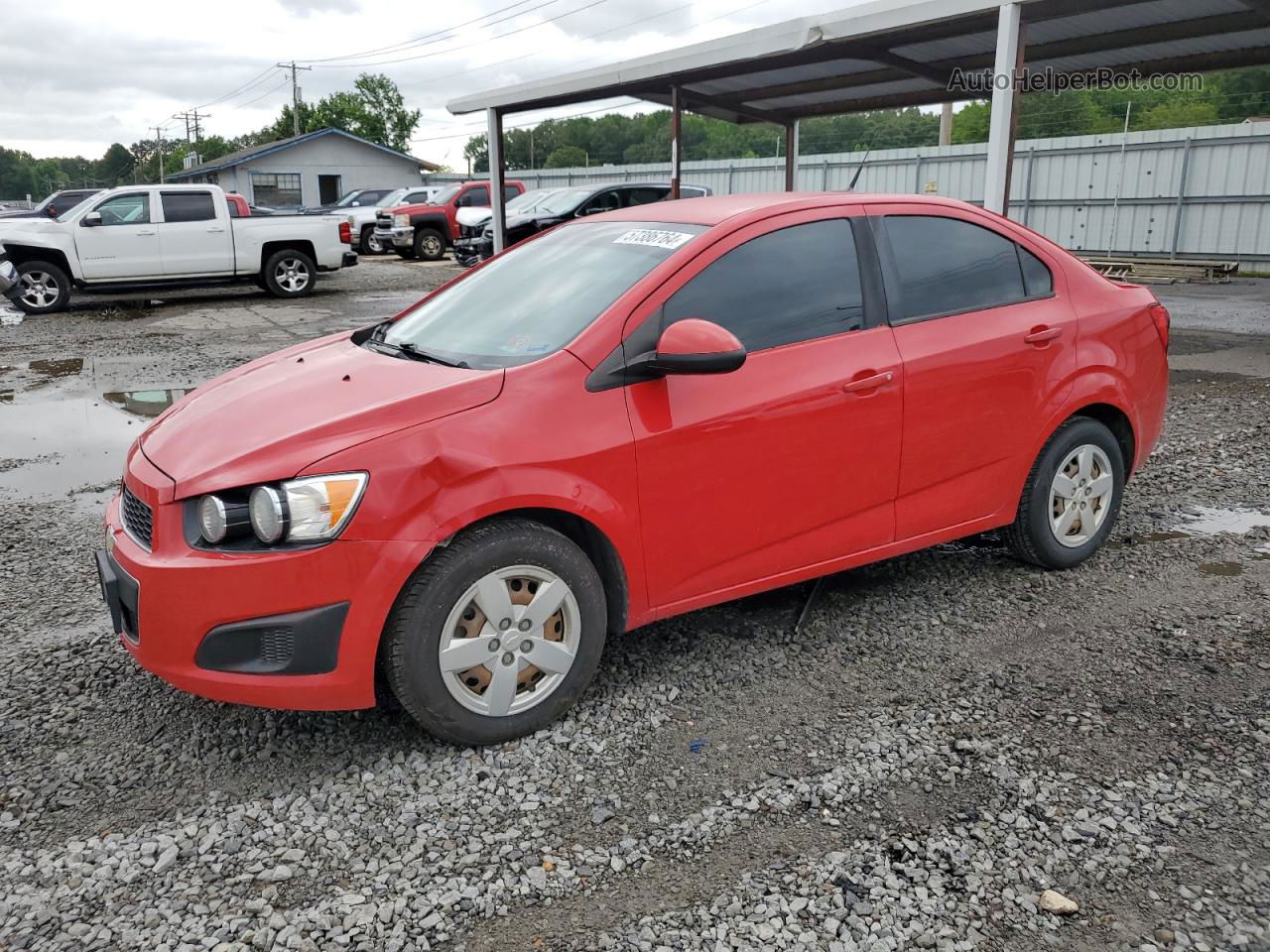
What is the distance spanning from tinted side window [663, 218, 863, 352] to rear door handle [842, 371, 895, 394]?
8.0 inches

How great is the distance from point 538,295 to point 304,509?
1.35 m

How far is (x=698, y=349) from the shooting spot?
3.17m

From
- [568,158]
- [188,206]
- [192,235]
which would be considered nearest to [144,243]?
[192,235]

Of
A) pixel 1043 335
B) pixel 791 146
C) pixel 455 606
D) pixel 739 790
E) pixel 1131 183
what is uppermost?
pixel 791 146

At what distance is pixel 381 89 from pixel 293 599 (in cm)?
10190

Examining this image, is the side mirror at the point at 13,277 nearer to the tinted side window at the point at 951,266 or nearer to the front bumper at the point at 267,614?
the front bumper at the point at 267,614

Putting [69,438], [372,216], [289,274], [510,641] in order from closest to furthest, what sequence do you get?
[510,641] < [69,438] < [289,274] < [372,216]

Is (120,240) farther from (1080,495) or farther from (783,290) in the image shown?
(1080,495)

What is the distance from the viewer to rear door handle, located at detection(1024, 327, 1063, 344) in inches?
165

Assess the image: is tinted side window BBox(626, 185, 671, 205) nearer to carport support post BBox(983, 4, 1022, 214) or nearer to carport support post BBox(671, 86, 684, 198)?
carport support post BBox(671, 86, 684, 198)

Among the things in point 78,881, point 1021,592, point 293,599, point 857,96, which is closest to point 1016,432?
point 1021,592

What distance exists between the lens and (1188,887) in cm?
252

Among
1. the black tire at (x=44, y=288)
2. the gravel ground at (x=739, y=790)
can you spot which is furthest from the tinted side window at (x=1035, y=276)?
the black tire at (x=44, y=288)

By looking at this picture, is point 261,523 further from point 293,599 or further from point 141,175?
point 141,175
